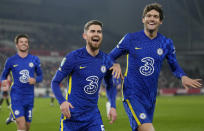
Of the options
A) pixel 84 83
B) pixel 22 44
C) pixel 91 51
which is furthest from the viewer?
pixel 22 44

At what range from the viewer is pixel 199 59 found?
51375mm

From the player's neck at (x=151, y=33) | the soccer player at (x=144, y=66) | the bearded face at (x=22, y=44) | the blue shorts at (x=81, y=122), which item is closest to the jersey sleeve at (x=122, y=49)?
the soccer player at (x=144, y=66)

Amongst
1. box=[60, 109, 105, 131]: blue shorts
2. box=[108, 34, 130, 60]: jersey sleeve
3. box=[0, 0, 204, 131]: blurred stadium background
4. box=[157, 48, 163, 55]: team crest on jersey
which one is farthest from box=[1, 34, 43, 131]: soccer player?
box=[0, 0, 204, 131]: blurred stadium background

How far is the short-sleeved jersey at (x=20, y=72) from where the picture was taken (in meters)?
7.72

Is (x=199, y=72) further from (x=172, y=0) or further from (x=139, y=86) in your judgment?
(x=139, y=86)

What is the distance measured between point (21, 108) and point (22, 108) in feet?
0.12

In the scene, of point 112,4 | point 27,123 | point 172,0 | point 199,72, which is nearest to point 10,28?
point 112,4

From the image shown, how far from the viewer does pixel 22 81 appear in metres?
7.76

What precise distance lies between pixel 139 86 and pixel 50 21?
49468 millimetres

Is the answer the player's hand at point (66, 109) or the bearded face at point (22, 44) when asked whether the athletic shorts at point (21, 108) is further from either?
the player's hand at point (66, 109)

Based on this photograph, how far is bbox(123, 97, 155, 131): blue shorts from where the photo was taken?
545 centimetres

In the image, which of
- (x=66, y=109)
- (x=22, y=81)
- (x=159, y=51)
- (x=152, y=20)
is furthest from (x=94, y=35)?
(x=22, y=81)

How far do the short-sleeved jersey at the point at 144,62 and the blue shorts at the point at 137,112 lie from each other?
9 cm

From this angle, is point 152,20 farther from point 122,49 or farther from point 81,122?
point 81,122
